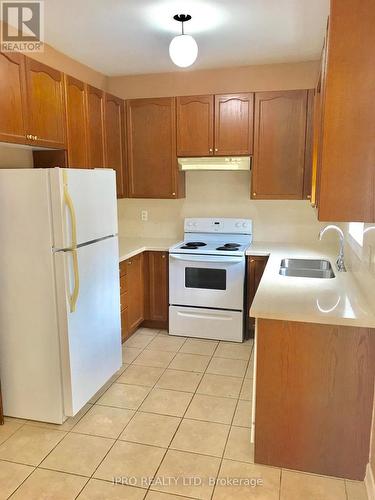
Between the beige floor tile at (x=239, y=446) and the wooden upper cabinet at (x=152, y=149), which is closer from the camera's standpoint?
the beige floor tile at (x=239, y=446)

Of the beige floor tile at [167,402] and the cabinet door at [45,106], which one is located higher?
the cabinet door at [45,106]

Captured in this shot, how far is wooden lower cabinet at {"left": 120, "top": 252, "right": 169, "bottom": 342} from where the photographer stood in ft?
12.2

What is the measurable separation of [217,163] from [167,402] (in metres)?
2.18

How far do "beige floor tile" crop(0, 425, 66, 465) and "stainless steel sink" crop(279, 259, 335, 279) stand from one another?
6.31 ft

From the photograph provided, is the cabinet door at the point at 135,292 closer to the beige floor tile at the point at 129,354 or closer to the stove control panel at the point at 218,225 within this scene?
the beige floor tile at the point at 129,354

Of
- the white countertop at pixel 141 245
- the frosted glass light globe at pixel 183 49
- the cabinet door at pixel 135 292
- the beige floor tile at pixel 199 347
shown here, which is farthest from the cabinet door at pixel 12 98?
the beige floor tile at pixel 199 347

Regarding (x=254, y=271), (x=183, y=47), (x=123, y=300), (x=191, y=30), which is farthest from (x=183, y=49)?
(x=123, y=300)

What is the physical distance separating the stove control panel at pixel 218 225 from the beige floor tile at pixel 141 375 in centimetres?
→ 156

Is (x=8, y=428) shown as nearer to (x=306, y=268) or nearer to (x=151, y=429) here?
(x=151, y=429)

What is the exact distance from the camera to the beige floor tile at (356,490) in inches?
74.3

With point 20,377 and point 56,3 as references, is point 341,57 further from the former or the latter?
point 20,377

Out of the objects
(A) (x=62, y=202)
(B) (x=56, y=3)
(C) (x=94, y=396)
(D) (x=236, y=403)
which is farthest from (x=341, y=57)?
(C) (x=94, y=396)

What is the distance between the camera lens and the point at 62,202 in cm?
226

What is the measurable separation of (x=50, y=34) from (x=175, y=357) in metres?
2.74
